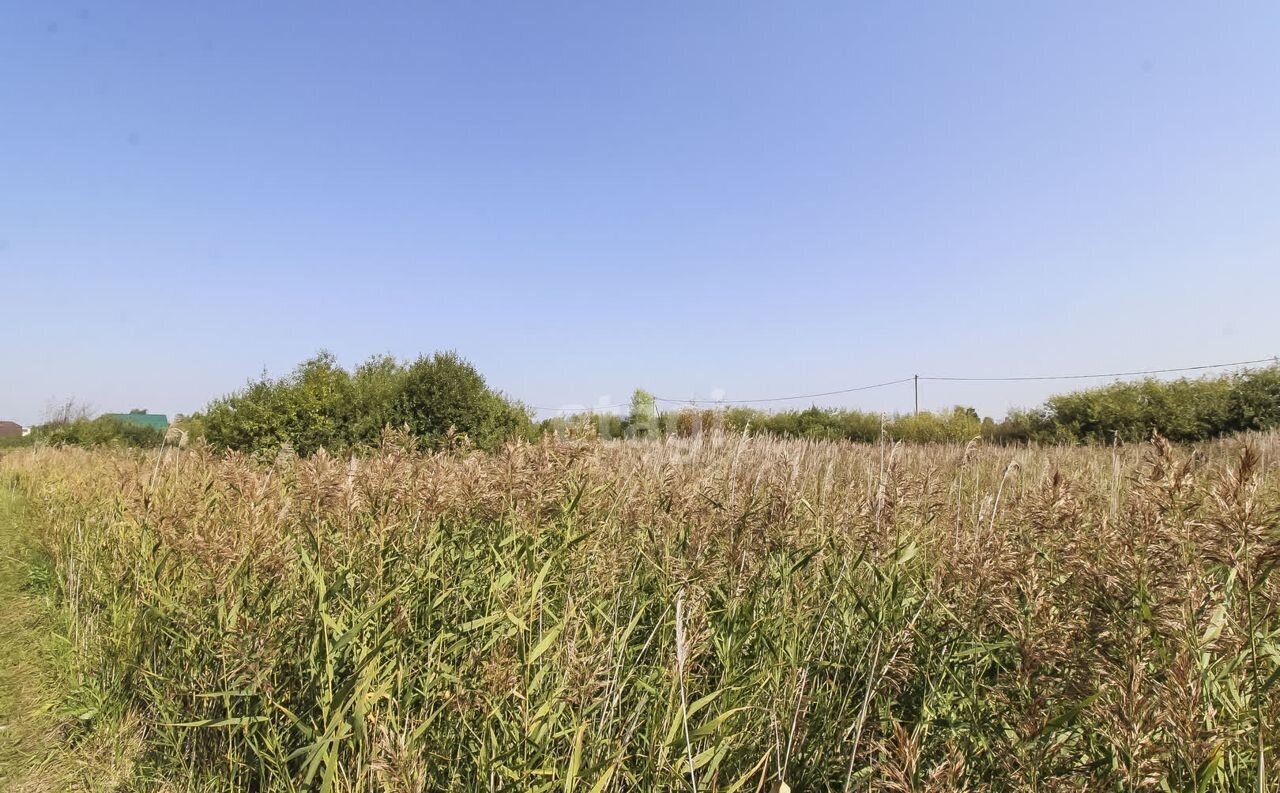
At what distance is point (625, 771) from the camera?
1486 millimetres

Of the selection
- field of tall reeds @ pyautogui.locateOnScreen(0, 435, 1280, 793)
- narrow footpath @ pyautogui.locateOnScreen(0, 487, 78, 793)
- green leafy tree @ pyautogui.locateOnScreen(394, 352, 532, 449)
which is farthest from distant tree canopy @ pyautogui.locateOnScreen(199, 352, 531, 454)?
field of tall reeds @ pyautogui.locateOnScreen(0, 435, 1280, 793)

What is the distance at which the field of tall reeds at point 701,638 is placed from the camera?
3.88 ft

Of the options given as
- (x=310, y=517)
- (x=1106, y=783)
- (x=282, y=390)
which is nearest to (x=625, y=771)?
(x=1106, y=783)

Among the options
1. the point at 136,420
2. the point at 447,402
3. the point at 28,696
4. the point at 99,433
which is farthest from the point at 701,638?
the point at 136,420

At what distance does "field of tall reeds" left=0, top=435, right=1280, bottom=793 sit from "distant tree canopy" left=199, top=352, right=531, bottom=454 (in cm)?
868

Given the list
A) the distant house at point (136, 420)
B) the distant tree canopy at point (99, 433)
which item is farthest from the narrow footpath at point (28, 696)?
the distant tree canopy at point (99, 433)

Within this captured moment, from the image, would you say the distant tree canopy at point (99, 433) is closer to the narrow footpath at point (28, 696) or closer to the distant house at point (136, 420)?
the distant house at point (136, 420)

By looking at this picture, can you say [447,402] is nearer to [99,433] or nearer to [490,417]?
[490,417]

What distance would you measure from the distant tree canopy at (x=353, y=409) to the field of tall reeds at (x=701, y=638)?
8680mm

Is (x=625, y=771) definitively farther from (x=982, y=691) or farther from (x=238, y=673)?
(x=238, y=673)

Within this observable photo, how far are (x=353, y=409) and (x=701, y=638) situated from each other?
39.4ft

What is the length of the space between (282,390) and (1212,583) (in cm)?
1296

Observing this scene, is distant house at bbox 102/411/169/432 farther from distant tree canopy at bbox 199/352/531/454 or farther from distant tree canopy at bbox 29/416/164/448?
distant tree canopy at bbox 199/352/531/454

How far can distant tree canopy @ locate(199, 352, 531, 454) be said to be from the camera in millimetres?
10992
